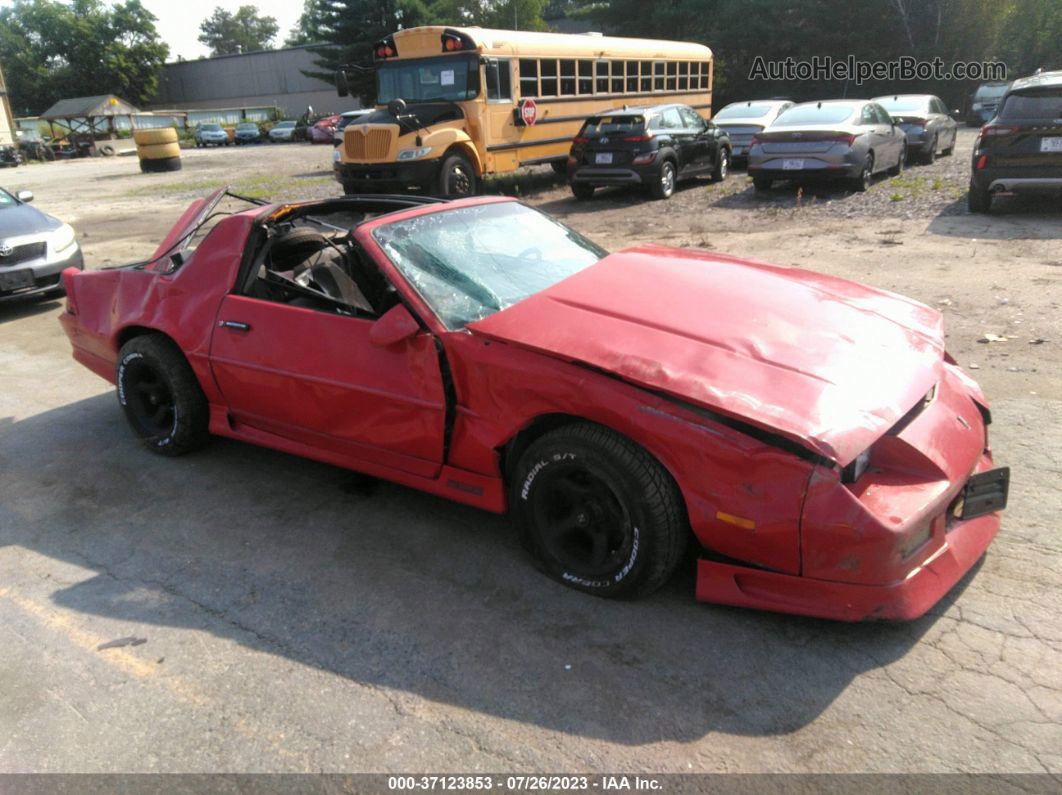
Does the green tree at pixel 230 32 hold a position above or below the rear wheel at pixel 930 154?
above

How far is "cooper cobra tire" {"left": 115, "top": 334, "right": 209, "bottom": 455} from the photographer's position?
446cm

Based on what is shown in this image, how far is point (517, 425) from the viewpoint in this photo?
10.6ft

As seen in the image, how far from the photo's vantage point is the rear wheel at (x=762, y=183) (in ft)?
43.0

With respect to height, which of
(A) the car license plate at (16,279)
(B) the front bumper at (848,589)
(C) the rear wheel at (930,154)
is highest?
(C) the rear wheel at (930,154)

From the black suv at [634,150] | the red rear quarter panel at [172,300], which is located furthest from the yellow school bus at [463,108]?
the red rear quarter panel at [172,300]

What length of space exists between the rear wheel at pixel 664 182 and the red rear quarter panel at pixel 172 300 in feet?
33.9

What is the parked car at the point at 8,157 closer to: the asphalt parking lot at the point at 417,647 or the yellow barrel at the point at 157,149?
the yellow barrel at the point at 157,149

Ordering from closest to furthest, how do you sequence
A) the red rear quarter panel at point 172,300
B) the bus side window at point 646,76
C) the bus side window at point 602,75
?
the red rear quarter panel at point 172,300 → the bus side window at point 602,75 → the bus side window at point 646,76

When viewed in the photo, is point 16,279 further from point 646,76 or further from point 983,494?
point 646,76

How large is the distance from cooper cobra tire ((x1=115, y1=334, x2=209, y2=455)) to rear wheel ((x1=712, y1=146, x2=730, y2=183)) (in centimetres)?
1292

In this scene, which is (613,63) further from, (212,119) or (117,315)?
(212,119)

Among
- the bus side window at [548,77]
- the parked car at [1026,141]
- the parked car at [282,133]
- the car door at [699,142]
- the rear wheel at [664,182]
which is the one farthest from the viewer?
the parked car at [282,133]

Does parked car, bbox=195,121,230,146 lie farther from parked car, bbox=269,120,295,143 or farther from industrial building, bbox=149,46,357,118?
industrial building, bbox=149,46,357,118

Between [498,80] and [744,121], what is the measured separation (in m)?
6.19
